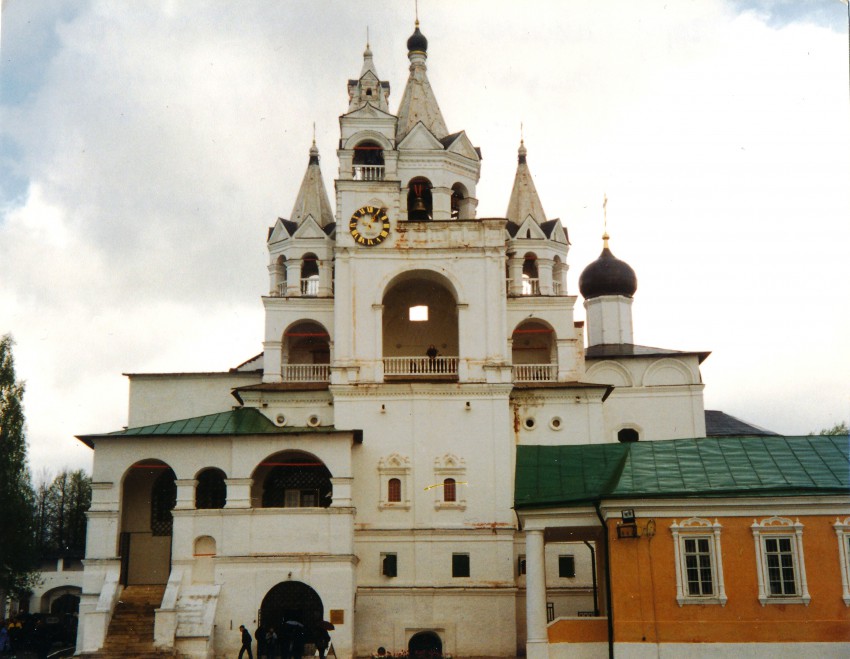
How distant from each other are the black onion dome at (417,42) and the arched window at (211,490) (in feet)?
61.2

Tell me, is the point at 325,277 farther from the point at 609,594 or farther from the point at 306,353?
the point at 609,594

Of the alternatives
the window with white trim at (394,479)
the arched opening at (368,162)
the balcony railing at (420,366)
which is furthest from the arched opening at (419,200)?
the window with white trim at (394,479)

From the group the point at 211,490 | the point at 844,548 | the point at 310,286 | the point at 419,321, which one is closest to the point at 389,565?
the point at 211,490

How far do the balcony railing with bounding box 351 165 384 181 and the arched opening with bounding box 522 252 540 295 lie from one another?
6.91 metres

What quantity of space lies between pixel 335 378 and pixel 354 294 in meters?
3.05

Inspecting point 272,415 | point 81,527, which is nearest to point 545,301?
point 272,415

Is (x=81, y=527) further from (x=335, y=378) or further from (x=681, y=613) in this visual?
(x=681, y=613)

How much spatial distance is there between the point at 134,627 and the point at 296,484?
23.7ft

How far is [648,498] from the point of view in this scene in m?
26.9

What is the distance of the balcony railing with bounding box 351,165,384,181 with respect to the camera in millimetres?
39938

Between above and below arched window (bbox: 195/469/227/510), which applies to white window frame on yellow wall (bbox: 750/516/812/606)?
below

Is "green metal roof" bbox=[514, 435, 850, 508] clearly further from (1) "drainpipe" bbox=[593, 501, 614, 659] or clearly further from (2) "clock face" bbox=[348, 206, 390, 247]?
(2) "clock face" bbox=[348, 206, 390, 247]

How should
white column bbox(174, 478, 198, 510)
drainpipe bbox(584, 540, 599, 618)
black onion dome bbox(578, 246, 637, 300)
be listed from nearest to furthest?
drainpipe bbox(584, 540, 599, 618), white column bbox(174, 478, 198, 510), black onion dome bbox(578, 246, 637, 300)

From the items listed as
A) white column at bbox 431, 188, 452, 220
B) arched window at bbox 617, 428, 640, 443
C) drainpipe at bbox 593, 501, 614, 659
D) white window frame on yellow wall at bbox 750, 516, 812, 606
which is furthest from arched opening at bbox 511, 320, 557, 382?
white window frame on yellow wall at bbox 750, 516, 812, 606
